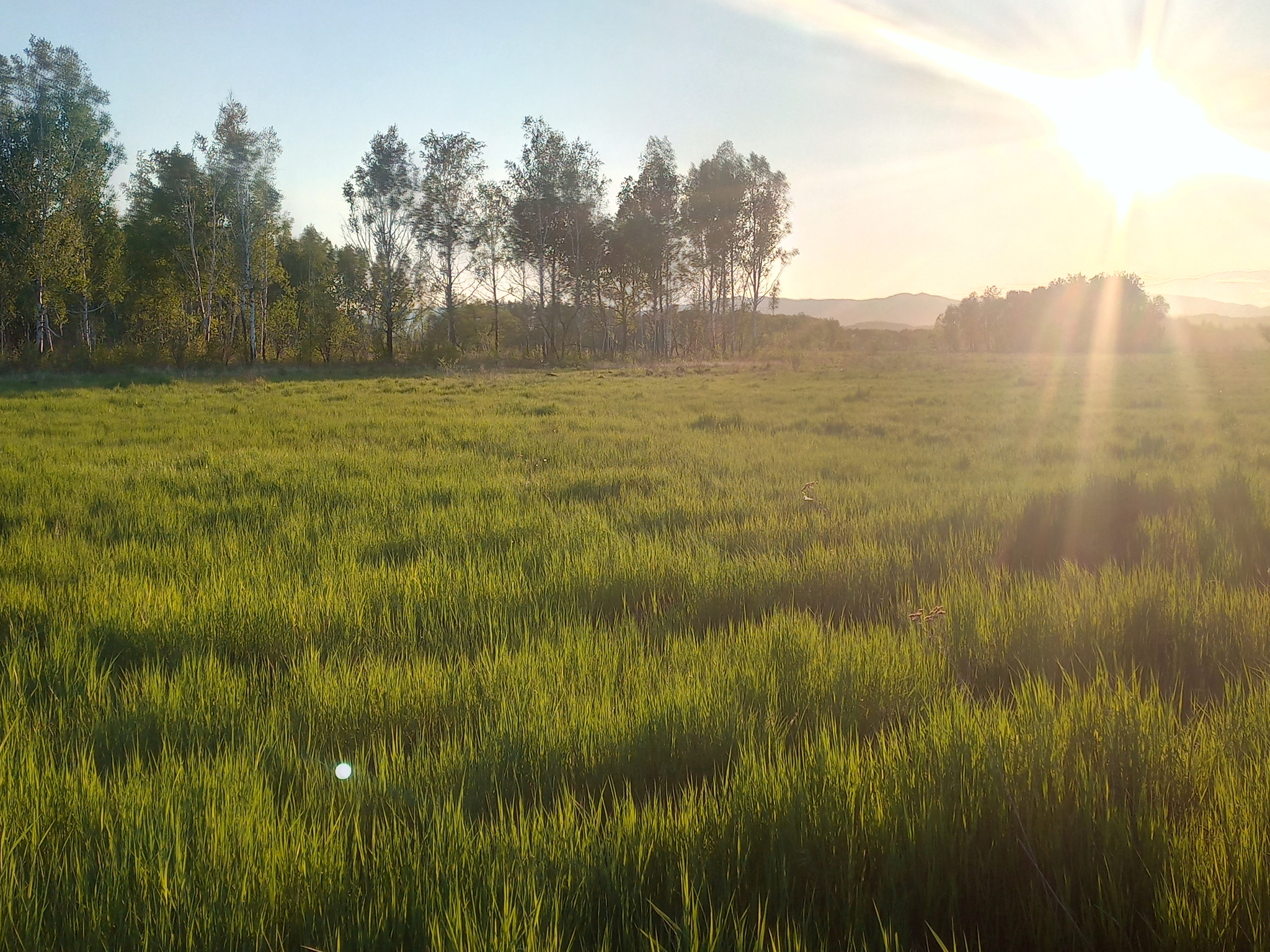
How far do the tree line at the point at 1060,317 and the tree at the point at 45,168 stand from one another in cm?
8123

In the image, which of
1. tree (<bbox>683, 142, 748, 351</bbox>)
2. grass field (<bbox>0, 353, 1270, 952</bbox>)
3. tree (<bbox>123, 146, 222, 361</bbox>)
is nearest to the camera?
grass field (<bbox>0, 353, 1270, 952</bbox>)

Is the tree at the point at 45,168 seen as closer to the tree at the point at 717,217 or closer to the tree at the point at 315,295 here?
the tree at the point at 315,295

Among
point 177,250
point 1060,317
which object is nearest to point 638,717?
point 177,250

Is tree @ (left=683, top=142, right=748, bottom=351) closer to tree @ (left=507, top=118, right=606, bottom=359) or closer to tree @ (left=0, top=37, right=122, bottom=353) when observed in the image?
tree @ (left=507, top=118, right=606, bottom=359)

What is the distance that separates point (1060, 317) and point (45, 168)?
10319cm

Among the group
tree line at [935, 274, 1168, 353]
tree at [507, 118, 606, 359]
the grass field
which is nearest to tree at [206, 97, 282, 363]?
tree at [507, 118, 606, 359]

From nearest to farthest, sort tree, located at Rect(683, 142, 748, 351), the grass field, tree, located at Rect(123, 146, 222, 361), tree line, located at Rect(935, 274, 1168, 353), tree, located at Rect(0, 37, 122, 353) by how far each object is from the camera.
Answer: the grass field, tree, located at Rect(0, 37, 122, 353), tree, located at Rect(123, 146, 222, 361), tree, located at Rect(683, 142, 748, 351), tree line, located at Rect(935, 274, 1168, 353)

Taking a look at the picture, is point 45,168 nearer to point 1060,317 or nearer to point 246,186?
point 246,186

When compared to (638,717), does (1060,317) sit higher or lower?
higher

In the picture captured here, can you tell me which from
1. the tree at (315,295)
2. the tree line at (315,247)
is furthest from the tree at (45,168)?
the tree at (315,295)

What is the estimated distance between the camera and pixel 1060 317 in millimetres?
92500

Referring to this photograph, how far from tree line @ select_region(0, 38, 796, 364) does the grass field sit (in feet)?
104

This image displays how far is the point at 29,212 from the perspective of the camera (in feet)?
94.2

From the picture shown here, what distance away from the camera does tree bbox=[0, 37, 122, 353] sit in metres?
28.7
